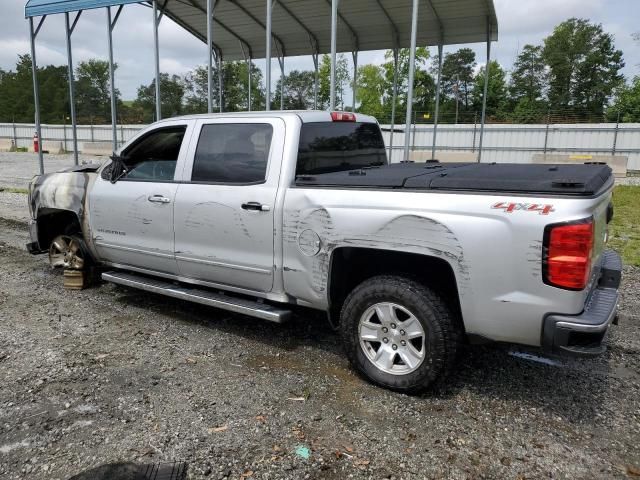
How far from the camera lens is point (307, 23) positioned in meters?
12.2

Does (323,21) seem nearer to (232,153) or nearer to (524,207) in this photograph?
(232,153)

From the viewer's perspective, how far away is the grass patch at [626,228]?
23.7 ft

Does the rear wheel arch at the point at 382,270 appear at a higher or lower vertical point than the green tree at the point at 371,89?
lower

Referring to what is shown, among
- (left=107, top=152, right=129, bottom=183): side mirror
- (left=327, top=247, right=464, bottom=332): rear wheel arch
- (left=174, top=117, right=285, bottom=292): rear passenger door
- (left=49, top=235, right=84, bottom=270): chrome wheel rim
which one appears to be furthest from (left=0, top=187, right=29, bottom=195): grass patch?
(left=327, top=247, right=464, bottom=332): rear wheel arch

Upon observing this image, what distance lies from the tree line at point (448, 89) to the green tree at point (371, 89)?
0.10 metres

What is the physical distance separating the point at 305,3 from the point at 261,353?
928 centimetres

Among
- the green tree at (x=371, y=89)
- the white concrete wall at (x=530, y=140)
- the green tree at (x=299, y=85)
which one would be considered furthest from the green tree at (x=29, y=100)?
the white concrete wall at (x=530, y=140)

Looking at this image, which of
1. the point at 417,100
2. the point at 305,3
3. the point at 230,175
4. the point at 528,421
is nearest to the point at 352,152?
the point at 230,175

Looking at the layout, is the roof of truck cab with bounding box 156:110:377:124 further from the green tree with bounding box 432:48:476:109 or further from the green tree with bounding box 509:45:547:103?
the green tree with bounding box 432:48:476:109

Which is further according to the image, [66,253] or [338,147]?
[66,253]

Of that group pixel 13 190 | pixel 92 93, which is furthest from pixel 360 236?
pixel 92 93

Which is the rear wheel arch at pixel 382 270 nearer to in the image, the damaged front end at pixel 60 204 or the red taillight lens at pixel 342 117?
the red taillight lens at pixel 342 117

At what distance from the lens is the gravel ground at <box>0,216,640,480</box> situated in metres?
2.72

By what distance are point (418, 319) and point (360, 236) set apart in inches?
26.3
